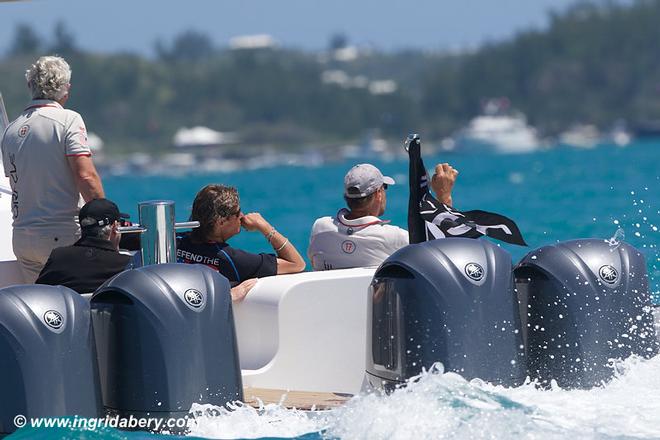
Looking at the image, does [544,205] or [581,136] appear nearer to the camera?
[544,205]

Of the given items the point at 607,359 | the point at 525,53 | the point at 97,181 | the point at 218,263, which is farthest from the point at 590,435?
the point at 525,53

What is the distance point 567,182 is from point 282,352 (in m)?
30.4

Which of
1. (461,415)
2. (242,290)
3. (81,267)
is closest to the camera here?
(461,415)

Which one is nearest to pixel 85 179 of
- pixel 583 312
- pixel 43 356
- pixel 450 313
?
pixel 43 356

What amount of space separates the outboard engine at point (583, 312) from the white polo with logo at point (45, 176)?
5.61 feet

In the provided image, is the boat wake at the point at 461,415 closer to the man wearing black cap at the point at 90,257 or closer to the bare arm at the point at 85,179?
the man wearing black cap at the point at 90,257

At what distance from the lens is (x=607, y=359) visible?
4230 millimetres

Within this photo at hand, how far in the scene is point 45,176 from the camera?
4809mm

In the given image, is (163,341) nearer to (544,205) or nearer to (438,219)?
(438,219)

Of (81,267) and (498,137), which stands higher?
(498,137)

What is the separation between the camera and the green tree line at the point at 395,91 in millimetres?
88125

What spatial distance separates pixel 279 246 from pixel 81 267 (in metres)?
0.75

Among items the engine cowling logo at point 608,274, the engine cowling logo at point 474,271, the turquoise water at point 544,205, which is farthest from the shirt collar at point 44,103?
the turquoise water at point 544,205

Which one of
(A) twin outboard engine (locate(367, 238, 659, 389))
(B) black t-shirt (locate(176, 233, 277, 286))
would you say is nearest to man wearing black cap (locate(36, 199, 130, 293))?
(B) black t-shirt (locate(176, 233, 277, 286))
